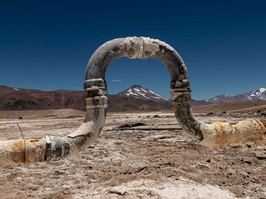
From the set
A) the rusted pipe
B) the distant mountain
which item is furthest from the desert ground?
the distant mountain

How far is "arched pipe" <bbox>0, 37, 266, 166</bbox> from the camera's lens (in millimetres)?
2486

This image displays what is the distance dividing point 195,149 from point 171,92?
8.92 meters

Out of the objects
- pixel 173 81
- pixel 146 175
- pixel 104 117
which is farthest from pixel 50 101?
pixel 104 117

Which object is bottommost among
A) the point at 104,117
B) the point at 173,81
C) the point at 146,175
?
the point at 146,175

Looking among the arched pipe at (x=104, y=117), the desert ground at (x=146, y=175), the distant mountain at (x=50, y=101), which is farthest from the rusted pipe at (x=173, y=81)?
the distant mountain at (x=50, y=101)

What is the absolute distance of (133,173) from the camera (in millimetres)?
8234

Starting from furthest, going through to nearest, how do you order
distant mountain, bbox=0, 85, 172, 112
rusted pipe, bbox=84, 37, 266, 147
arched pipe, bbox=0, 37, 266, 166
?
distant mountain, bbox=0, 85, 172, 112 → rusted pipe, bbox=84, 37, 266, 147 → arched pipe, bbox=0, 37, 266, 166

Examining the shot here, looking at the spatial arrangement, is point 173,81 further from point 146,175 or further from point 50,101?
point 50,101

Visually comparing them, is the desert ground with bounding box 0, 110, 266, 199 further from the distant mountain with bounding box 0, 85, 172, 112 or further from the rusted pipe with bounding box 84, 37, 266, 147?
the distant mountain with bounding box 0, 85, 172, 112

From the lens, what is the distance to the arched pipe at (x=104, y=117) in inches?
97.9

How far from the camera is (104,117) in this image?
9.44ft

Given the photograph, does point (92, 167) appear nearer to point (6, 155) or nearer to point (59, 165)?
point (59, 165)

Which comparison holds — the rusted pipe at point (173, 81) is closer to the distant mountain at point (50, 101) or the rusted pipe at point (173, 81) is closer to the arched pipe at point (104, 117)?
the arched pipe at point (104, 117)

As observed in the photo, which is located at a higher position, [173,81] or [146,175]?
[173,81]
